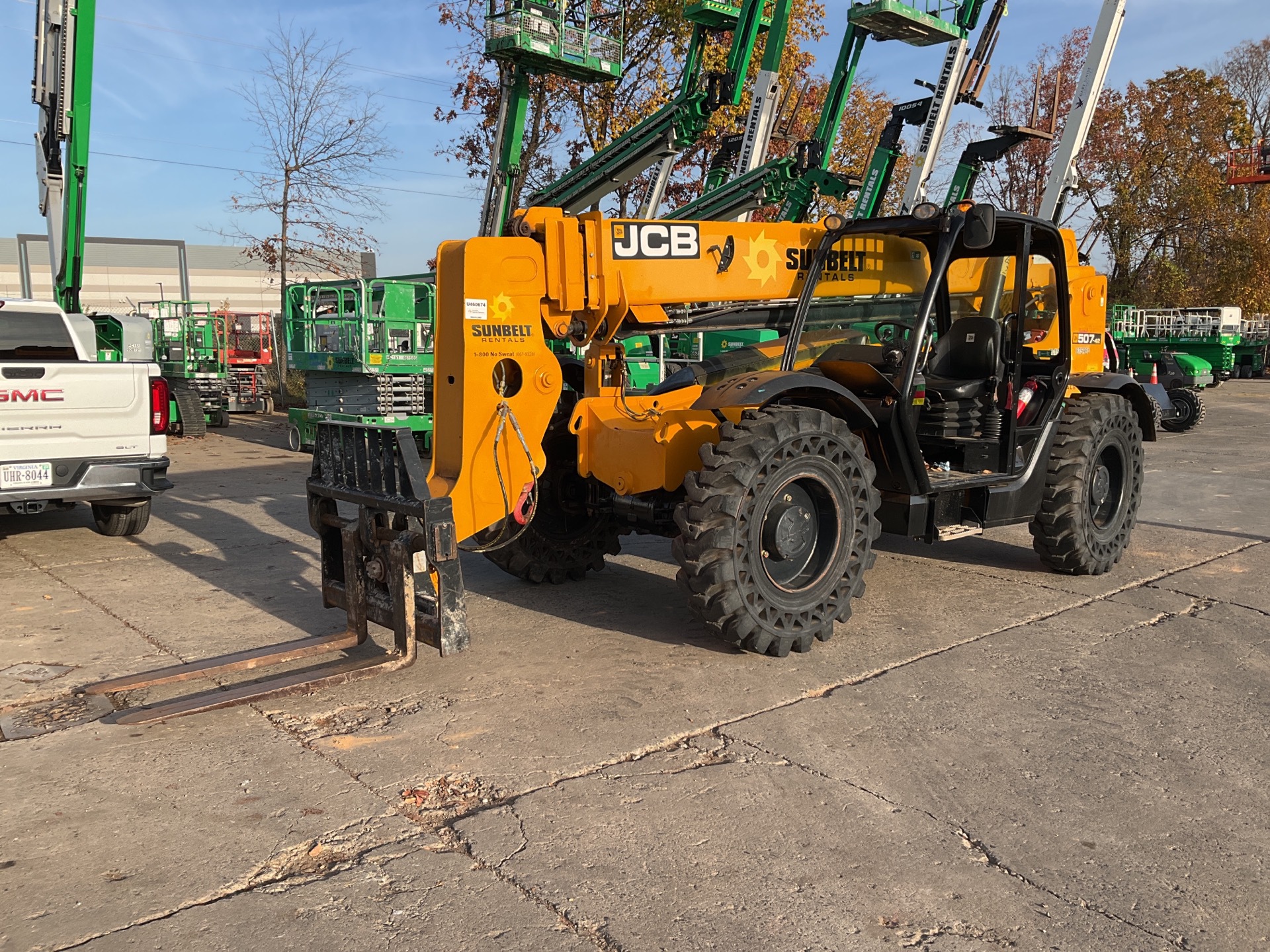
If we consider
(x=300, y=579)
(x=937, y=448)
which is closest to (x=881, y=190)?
(x=937, y=448)

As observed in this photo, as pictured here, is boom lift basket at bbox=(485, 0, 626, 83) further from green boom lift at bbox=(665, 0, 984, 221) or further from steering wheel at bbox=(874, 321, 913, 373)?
steering wheel at bbox=(874, 321, 913, 373)

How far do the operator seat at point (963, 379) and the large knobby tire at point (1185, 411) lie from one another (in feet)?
42.3

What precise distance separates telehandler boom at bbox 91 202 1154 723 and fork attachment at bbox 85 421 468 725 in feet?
0.04

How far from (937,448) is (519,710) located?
3484 mm

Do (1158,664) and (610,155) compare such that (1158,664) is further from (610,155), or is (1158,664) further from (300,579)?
(610,155)

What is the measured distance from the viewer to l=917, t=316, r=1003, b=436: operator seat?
6590 millimetres

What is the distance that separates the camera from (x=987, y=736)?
431 cm

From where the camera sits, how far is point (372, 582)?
521cm

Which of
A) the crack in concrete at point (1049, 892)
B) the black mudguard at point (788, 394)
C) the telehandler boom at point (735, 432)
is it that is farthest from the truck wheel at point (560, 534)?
the crack in concrete at point (1049, 892)

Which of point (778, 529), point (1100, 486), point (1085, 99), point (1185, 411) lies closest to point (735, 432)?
point (778, 529)

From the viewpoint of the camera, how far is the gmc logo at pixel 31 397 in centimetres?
730

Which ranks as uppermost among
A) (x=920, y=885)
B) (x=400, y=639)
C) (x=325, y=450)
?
(x=325, y=450)

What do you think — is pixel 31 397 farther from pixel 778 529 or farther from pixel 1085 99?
pixel 1085 99

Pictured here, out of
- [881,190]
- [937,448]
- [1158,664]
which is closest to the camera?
[1158,664]
